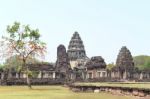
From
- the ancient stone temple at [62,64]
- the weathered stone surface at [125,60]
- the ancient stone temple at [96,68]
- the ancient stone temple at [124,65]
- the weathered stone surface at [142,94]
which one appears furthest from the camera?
the weathered stone surface at [125,60]

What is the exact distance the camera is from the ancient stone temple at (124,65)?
83688 millimetres

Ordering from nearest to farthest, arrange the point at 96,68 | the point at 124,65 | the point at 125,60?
1. the point at 96,68
2. the point at 124,65
3. the point at 125,60

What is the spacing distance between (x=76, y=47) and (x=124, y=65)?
26714mm

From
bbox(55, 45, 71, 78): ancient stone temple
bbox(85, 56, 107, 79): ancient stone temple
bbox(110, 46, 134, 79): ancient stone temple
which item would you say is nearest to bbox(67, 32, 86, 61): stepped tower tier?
bbox(110, 46, 134, 79): ancient stone temple

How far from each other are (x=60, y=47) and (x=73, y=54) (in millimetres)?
32272

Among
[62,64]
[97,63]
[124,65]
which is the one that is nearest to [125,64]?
[124,65]

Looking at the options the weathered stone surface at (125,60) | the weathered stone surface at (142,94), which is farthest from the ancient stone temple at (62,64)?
the weathered stone surface at (142,94)

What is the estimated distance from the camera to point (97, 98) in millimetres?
27250

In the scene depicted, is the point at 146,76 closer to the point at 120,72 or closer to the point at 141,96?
the point at 120,72

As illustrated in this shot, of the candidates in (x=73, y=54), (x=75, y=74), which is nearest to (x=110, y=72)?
(x=75, y=74)

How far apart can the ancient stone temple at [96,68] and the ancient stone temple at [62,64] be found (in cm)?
621

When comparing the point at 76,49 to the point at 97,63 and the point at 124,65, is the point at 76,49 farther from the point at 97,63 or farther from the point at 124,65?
the point at 97,63

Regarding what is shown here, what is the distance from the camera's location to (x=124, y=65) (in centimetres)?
8756

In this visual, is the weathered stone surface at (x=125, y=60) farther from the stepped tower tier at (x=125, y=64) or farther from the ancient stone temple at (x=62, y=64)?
the ancient stone temple at (x=62, y=64)
